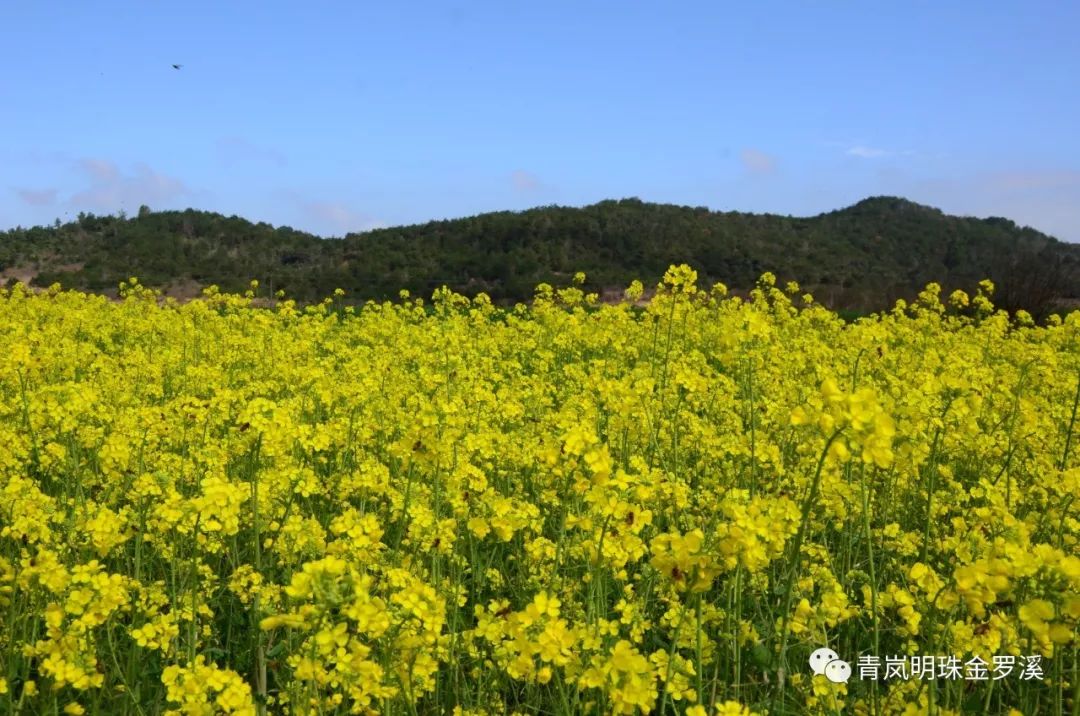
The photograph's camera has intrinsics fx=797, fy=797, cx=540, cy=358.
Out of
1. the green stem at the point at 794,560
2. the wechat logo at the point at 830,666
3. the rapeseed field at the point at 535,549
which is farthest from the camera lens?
the wechat logo at the point at 830,666

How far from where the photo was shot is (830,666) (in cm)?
235

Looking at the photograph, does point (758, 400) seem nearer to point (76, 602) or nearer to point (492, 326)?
point (76, 602)

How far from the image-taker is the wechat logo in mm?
2316

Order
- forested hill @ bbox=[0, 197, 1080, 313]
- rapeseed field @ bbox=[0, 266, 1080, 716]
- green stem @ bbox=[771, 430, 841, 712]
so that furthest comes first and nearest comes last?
forested hill @ bbox=[0, 197, 1080, 313], rapeseed field @ bbox=[0, 266, 1080, 716], green stem @ bbox=[771, 430, 841, 712]

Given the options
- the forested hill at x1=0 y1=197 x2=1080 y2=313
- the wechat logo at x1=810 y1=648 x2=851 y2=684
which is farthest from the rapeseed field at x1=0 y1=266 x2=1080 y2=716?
the forested hill at x1=0 y1=197 x2=1080 y2=313

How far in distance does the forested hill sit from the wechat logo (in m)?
19.6

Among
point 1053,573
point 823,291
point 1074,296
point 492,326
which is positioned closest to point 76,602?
point 1053,573

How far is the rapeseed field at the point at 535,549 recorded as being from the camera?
1980 mm

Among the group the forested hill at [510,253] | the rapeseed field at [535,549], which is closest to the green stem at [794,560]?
the rapeseed field at [535,549]

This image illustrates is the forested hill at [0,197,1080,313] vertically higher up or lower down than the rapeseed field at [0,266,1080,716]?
higher up

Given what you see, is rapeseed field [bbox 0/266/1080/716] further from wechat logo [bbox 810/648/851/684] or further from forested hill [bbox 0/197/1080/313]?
forested hill [bbox 0/197/1080/313]

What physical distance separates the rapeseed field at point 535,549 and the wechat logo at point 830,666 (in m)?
0.02

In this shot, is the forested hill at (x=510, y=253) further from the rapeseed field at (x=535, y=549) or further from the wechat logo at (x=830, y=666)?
the wechat logo at (x=830, y=666)

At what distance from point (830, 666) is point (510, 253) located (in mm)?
30625
